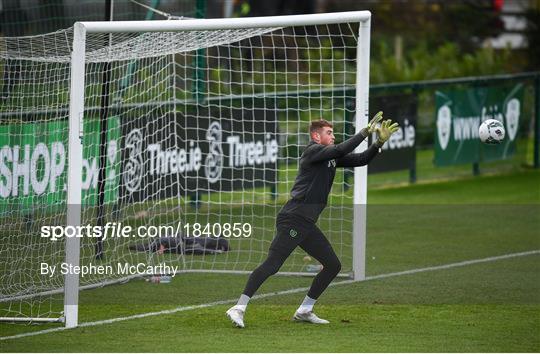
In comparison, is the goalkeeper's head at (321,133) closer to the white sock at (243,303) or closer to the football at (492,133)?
the white sock at (243,303)

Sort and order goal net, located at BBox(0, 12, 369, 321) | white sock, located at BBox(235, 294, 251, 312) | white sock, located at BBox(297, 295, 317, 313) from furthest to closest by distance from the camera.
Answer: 1. goal net, located at BBox(0, 12, 369, 321)
2. white sock, located at BBox(297, 295, 317, 313)
3. white sock, located at BBox(235, 294, 251, 312)

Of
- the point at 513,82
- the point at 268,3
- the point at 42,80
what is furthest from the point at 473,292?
the point at 268,3

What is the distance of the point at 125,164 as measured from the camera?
51.4 feet

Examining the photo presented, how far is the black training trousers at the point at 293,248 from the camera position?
1079 centimetres

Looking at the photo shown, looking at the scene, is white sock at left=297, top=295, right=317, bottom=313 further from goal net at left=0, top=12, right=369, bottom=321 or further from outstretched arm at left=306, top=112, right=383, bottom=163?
goal net at left=0, top=12, right=369, bottom=321

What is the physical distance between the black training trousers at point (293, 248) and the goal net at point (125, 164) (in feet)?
5.57

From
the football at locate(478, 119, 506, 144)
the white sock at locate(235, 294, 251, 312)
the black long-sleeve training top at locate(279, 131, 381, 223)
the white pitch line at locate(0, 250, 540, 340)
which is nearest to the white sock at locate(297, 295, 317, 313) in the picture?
the white sock at locate(235, 294, 251, 312)

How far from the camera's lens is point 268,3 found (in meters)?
33.1

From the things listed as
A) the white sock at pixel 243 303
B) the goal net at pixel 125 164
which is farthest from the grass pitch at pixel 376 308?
the goal net at pixel 125 164

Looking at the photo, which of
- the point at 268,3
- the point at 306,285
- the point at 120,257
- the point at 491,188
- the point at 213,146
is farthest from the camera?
the point at 268,3

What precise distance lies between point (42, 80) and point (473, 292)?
221 inches

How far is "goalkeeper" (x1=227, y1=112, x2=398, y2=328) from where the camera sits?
1079cm

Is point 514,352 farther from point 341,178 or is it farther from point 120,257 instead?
point 341,178

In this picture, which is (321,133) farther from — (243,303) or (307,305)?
(243,303)
